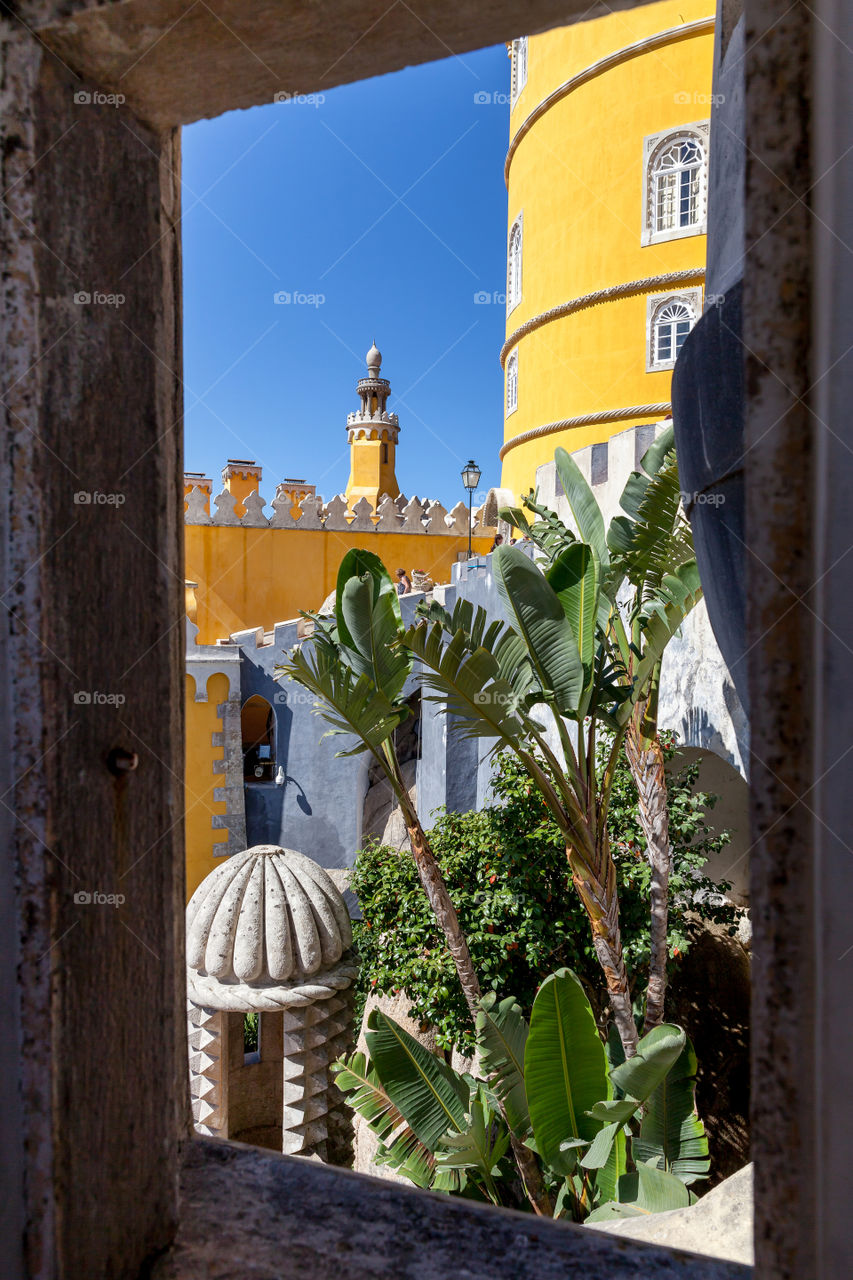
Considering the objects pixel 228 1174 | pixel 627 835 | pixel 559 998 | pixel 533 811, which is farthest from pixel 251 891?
pixel 228 1174

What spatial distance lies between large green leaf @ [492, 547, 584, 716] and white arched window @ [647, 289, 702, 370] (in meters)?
9.62

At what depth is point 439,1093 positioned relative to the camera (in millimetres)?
4629

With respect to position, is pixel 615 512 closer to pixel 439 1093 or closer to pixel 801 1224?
pixel 439 1093

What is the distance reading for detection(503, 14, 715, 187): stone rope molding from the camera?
1180 centimetres

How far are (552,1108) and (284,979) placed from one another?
3.40 m

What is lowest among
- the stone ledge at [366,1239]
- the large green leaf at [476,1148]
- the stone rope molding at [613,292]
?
the large green leaf at [476,1148]

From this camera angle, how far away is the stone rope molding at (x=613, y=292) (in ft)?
41.0

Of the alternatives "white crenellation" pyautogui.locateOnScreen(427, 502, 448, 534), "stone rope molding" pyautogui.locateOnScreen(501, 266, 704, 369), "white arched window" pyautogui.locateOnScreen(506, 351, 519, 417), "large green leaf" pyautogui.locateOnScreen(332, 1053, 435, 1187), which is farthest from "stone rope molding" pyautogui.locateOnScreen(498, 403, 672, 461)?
"large green leaf" pyautogui.locateOnScreen(332, 1053, 435, 1187)

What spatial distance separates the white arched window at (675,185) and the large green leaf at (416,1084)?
1228 cm

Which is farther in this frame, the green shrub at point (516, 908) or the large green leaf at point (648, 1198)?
the green shrub at point (516, 908)

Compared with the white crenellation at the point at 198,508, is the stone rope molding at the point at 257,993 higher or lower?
lower

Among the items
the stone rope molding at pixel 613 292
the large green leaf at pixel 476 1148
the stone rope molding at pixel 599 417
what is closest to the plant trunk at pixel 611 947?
the large green leaf at pixel 476 1148

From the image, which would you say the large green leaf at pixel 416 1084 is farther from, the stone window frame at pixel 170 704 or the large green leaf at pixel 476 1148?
the stone window frame at pixel 170 704

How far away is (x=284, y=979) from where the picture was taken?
6.69 meters
